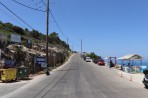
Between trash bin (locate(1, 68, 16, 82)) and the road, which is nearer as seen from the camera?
the road

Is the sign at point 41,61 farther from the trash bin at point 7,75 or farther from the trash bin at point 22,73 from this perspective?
the trash bin at point 7,75

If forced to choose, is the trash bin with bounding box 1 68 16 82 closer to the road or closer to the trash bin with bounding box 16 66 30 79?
the trash bin with bounding box 16 66 30 79

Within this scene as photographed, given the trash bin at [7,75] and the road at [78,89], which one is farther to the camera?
the trash bin at [7,75]

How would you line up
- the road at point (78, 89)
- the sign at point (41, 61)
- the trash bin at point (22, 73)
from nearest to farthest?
the road at point (78, 89), the trash bin at point (22, 73), the sign at point (41, 61)

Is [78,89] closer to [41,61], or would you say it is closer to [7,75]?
[7,75]

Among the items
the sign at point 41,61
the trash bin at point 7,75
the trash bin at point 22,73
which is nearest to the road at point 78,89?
the trash bin at point 22,73

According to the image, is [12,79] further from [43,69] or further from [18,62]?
[43,69]

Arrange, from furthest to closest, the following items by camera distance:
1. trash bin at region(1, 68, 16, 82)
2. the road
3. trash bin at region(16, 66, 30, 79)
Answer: trash bin at region(16, 66, 30, 79)
trash bin at region(1, 68, 16, 82)
the road

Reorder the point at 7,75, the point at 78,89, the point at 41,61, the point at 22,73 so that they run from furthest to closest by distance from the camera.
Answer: the point at 41,61, the point at 22,73, the point at 7,75, the point at 78,89

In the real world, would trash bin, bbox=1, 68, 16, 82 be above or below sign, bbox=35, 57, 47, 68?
below

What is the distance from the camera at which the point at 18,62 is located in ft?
134

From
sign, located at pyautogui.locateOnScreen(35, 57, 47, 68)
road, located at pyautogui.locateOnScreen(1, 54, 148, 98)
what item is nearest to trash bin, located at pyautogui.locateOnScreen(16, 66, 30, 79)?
road, located at pyautogui.locateOnScreen(1, 54, 148, 98)

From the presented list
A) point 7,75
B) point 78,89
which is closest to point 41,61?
point 7,75

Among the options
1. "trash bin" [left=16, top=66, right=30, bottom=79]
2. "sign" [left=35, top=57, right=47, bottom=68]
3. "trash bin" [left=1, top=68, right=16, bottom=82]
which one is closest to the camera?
"trash bin" [left=1, top=68, right=16, bottom=82]
